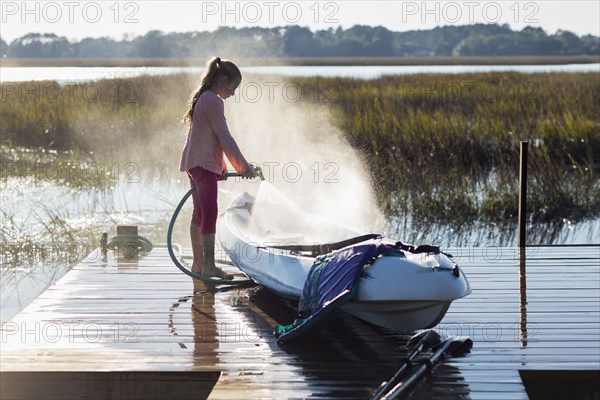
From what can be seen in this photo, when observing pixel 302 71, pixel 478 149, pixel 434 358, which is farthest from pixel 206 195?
pixel 302 71

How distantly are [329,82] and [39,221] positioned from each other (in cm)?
1425

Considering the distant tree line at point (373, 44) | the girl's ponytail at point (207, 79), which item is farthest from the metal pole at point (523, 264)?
the distant tree line at point (373, 44)

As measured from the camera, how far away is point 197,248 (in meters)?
7.57

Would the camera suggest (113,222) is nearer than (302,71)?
Yes

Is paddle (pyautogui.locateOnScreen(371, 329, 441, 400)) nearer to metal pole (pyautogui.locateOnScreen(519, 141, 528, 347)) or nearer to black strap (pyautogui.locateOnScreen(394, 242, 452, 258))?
black strap (pyautogui.locateOnScreen(394, 242, 452, 258))

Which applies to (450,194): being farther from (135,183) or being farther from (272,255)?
(272,255)

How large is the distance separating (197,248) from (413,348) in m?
2.18

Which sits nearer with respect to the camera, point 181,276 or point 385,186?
point 181,276

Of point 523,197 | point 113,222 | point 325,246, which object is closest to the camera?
point 325,246

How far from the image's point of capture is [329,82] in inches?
997

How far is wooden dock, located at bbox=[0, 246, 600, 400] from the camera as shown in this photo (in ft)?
18.1

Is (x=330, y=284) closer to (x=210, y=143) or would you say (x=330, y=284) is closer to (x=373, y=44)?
(x=210, y=143)

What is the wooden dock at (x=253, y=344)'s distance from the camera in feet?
18.1

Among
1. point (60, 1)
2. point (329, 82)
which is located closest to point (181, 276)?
point (60, 1)
